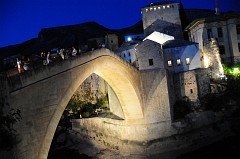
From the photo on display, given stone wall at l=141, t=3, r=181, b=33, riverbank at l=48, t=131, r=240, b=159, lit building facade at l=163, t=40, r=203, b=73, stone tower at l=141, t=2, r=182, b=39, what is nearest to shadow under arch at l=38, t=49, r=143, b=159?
riverbank at l=48, t=131, r=240, b=159

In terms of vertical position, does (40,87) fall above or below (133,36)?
below

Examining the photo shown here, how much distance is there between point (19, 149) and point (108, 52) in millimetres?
9284

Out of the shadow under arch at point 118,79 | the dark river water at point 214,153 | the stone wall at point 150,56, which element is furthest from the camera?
the stone wall at point 150,56

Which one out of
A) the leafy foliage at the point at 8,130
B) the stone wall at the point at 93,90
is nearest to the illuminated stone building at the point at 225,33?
the stone wall at the point at 93,90

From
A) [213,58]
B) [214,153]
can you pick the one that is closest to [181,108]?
[214,153]

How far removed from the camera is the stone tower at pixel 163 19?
3712 centimetres

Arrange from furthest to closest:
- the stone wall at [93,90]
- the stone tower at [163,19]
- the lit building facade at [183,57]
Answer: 1. the stone tower at [163,19]
2. the stone wall at [93,90]
3. the lit building facade at [183,57]

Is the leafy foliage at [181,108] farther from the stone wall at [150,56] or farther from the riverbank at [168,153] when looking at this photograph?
the stone wall at [150,56]

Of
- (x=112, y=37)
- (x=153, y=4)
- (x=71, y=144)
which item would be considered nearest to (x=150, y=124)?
(x=71, y=144)

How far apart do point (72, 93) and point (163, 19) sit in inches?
1086

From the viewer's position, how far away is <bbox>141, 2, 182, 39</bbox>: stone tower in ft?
122

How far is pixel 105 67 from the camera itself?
17.7 metres

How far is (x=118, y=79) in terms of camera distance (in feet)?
66.4

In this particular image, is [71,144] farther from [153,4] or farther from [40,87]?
[153,4]
